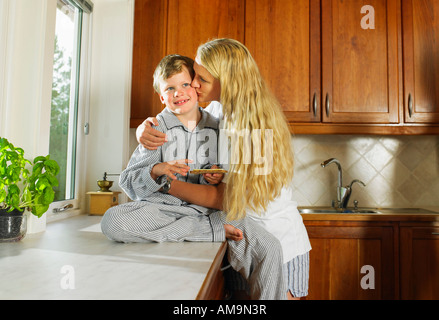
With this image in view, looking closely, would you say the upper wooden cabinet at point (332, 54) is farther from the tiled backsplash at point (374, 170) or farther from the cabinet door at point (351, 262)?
the cabinet door at point (351, 262)

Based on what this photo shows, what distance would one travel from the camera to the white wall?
203 cm

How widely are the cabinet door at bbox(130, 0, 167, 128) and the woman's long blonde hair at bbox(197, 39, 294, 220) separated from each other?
100 cm

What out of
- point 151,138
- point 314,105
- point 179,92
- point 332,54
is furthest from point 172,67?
point 332,54

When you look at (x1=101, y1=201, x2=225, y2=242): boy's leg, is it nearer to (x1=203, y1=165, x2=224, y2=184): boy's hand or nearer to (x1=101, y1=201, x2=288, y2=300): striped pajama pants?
(x1=101, y1=201, x2=288, y2=300): striped pajama pants

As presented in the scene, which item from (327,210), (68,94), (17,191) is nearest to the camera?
(17,191)

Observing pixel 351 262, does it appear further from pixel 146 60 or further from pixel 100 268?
pixel 146 60

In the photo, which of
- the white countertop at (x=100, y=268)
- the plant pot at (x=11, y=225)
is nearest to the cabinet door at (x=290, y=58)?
the white countertop at (x=100, y=268)

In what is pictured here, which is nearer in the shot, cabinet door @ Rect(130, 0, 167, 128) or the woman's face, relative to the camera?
the woman's face

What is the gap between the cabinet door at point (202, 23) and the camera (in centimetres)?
214

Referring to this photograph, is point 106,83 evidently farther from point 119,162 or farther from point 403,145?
point 403,145

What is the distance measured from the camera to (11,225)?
1047 mm

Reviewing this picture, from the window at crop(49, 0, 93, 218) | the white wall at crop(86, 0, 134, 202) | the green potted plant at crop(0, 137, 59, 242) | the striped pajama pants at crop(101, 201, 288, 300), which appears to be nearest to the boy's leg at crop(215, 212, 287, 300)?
the striped pajama pants at crop(101, 201, 288, 300)

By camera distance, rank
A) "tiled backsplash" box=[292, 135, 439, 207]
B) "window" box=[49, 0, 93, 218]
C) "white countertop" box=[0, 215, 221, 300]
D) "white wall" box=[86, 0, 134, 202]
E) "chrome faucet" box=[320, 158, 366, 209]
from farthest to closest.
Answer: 1. "tiled backsplash" box=[292, 135, 439, 207]
2. "chrome faucet" box=[320, 158, 366, 209]
3. "white wall" box=[86, 0, 134, 202]
4. "window" box=[49, 0, 93, 218]
5. "white countertop" box=[0, 215, 221, 300]

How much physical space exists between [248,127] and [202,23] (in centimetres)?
122
